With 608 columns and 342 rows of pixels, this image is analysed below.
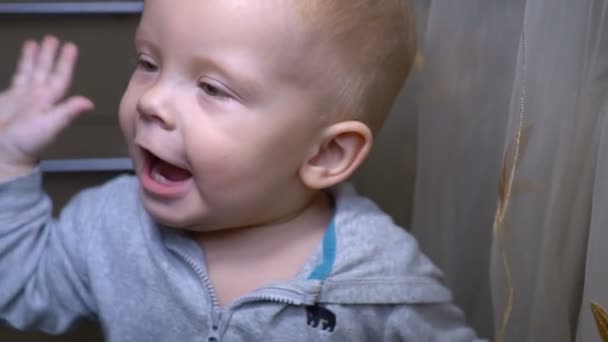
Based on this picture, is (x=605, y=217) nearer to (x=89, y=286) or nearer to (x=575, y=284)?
(x=575, y=284)

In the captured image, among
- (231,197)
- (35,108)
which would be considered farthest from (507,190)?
(35,108)

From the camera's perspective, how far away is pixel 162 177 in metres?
0.78

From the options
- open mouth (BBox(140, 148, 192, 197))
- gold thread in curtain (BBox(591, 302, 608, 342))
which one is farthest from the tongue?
gold thread in curtain (BBox(591, 302, 608, 342))

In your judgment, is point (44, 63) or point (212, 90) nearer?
point (212, 90)

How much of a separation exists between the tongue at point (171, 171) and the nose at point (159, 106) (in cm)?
6

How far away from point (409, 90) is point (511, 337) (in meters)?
0.35

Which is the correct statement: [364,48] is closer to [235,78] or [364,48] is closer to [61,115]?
[235,78]

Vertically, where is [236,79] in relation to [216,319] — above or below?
above

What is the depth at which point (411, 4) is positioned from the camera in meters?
0.85

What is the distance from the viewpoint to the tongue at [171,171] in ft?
2.55

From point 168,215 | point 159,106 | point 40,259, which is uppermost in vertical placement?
point 159,106

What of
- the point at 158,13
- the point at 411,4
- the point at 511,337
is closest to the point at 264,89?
the point at 158,13

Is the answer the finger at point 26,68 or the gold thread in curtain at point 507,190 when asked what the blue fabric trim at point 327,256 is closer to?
the gold thread in curtain at point 507,190

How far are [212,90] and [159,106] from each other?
5 centimetres
